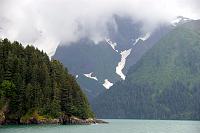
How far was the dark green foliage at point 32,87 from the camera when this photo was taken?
171 metres

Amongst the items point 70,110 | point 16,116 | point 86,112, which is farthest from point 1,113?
point 86,112

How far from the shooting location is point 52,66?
7869 inches

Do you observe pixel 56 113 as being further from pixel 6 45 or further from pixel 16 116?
pixel 6 45

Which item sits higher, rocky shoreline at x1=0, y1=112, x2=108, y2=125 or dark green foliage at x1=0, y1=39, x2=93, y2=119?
dark green foliage at x1=0, y1=39, x2=93, y2=119

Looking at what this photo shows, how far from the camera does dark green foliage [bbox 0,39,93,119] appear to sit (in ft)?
561

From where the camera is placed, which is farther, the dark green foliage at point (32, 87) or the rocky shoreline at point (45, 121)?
the dark green foliage at point (32, 87)

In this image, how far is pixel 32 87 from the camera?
581 ft

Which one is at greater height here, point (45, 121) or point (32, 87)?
point (32, 87)

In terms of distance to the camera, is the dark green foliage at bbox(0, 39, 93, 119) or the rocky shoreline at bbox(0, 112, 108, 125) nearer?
the rocky shoreline at bbox(0, 112, 108, 125)

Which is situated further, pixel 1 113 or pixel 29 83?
pixel 29 83

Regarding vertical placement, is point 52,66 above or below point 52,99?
above

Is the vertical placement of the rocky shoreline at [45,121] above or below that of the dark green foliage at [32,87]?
below

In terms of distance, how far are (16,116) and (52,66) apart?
35.9 metres

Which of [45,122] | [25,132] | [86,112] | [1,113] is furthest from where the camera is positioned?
[86,112]
